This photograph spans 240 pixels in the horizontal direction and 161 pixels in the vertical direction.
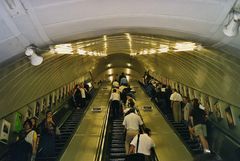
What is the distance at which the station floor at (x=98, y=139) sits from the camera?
920 centimetres

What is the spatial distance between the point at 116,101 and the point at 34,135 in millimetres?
6796

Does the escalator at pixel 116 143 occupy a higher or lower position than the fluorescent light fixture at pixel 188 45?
lower

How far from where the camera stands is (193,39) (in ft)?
21.1

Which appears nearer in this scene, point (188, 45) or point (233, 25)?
point (233, 25)

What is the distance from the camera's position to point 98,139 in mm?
10781

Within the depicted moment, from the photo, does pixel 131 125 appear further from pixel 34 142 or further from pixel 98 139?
pixel 34 142

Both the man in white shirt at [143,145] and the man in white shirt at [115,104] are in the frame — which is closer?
the man in white shirt at [143,145]

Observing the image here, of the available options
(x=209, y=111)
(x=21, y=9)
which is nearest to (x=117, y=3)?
(x=21, y=9)

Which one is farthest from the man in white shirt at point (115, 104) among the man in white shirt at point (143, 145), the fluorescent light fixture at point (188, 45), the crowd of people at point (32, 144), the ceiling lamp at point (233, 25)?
the ceiling lamp at point (233, 25)

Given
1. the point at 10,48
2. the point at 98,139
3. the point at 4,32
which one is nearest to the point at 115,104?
the point at 98,139

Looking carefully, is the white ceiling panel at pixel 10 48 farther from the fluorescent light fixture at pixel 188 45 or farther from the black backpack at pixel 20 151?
the fluorescent light fixture at pixel 188 45

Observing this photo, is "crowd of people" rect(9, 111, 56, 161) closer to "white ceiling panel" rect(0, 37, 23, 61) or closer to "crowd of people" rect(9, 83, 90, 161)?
"crowd of people" rect(9, 83, 90, 161)

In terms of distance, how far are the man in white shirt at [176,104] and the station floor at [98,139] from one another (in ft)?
2.68

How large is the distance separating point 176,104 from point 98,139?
15.8 ft
